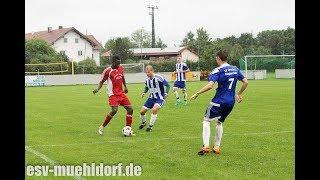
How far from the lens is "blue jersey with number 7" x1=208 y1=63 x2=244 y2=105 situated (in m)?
9.13

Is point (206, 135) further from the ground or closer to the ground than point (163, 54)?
closer to the ground

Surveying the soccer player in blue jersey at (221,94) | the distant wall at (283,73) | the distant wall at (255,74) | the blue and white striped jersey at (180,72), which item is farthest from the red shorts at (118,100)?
the distant wall at (283,73)

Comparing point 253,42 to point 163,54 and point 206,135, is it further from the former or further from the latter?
point 206,135

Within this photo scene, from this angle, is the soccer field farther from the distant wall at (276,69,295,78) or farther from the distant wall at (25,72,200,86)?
the distant wall at (276,69,295,78)

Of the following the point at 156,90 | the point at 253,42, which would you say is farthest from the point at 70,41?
the point at 156,90

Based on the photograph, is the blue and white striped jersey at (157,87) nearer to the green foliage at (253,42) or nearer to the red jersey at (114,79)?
the red jersey at (114,79)

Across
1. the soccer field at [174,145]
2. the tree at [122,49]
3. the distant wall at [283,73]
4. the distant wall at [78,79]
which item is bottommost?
the soccer field at [174,145]

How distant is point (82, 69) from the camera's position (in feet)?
169

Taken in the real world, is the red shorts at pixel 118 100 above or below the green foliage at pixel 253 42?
below

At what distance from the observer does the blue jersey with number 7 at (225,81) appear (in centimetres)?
913

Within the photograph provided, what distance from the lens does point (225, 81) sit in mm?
9180
